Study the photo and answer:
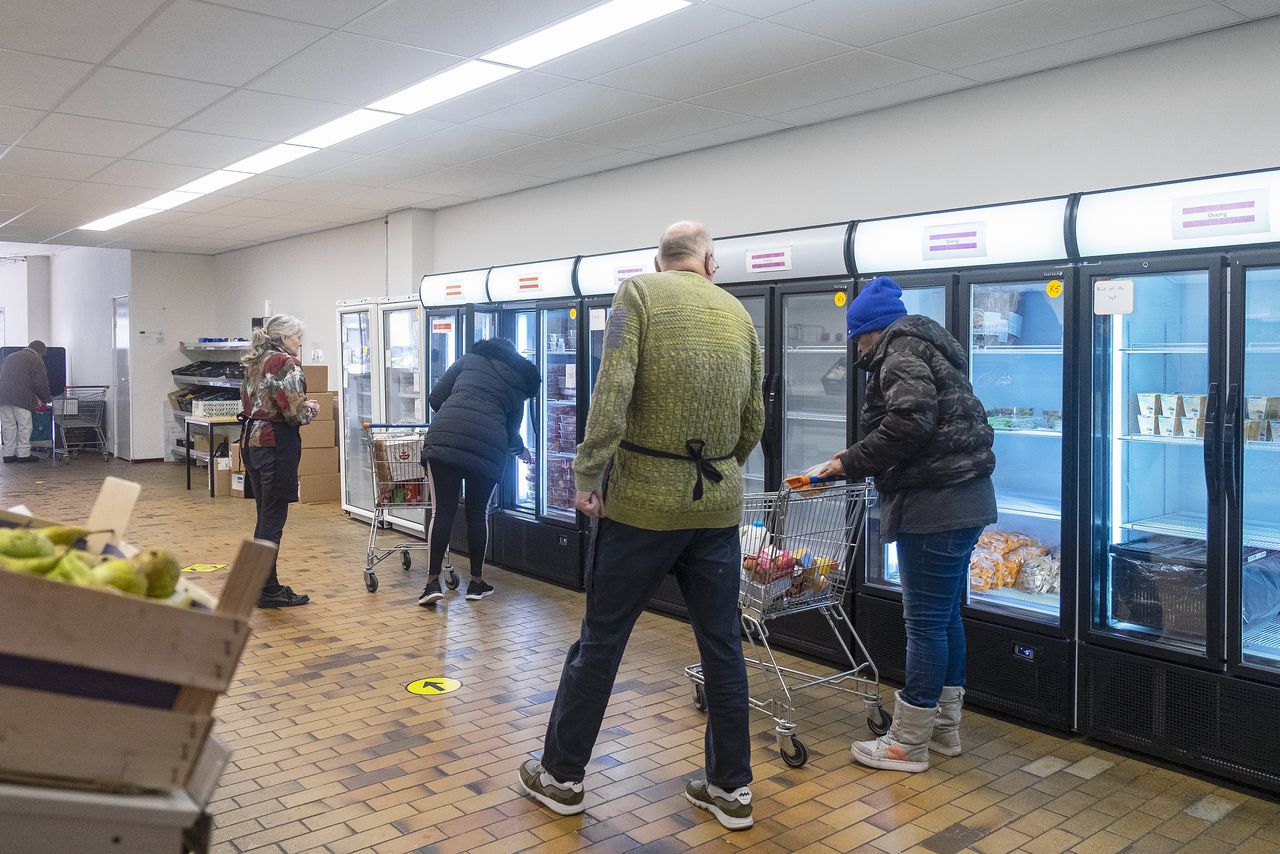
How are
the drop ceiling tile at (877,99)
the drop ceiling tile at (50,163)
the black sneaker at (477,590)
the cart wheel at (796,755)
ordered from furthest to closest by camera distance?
1. the drop ceiling tile at (50,163)
2. the black sneaker at (477,590)
3. the drop ceiling tile at (877,99)
4. the cart wheel at (796,755)

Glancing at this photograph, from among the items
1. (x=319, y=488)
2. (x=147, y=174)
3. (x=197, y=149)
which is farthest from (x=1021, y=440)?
(x=319, y=488)

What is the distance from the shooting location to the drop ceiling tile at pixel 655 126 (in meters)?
5.49

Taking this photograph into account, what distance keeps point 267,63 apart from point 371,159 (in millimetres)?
2246

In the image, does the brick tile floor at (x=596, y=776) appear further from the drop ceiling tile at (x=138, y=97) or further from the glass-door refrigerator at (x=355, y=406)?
the glass-door refrigerator at (x=355, y=406)

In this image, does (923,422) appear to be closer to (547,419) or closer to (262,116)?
(547,419)

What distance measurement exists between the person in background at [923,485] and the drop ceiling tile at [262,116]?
3631 millimetres

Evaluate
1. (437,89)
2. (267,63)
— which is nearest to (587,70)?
(437,89)

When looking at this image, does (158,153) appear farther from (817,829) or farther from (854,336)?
(817,829)

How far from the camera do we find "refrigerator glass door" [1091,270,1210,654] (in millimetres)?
3727

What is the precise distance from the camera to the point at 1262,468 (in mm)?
3672

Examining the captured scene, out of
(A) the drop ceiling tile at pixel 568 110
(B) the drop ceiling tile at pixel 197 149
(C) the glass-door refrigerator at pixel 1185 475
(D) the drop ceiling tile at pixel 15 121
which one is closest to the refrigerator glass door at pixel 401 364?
(B) the drop ceiling tile at pixel 197 149

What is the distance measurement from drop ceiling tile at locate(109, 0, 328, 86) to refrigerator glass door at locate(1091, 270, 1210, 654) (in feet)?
11.8

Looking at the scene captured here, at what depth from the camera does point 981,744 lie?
389cm

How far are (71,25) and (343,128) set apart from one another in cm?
198
